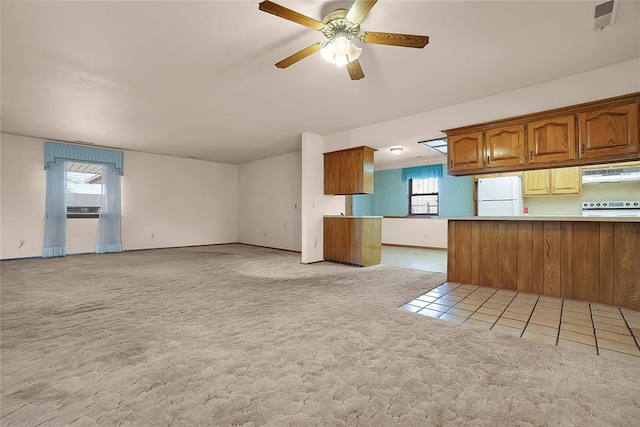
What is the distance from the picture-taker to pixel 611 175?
4.69 metres

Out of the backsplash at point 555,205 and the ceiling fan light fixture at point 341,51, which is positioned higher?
Answer: the ceiling fan light fixture at point 341,51

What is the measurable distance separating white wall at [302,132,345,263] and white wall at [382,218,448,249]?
133 inches

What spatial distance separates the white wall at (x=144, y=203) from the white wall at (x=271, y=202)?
555 mm

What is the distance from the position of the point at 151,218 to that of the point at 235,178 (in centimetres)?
282

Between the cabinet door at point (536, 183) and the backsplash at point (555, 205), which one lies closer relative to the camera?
the backsplash at point (555, 205)

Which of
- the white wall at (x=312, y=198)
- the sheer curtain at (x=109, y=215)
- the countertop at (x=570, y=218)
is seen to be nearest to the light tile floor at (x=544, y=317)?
the countertop at (x=570, y=218)

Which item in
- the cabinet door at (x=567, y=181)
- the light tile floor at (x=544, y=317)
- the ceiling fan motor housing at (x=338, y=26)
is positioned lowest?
the light tile floor at (x=544, y=317)

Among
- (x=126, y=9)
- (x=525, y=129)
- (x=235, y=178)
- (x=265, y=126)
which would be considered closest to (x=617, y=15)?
(x=525, y=129)

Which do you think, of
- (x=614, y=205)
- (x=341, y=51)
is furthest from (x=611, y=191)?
(x=341, y=51)

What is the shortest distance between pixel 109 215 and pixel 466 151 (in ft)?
25.7

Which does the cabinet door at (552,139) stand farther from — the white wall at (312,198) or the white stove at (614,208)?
A: the white wall at (312,198)

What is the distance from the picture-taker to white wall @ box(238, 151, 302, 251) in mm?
7539

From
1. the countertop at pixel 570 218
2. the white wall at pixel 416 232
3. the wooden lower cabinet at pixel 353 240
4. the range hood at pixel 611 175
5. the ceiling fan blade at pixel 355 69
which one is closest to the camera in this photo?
the ceiling fan blade at pixel 355 69

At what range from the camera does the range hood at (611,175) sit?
449cm
